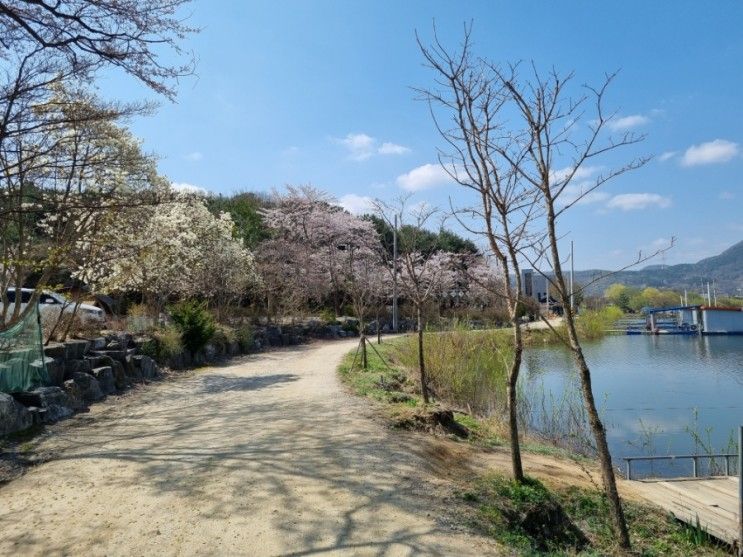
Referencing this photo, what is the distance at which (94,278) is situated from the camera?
1300 cm

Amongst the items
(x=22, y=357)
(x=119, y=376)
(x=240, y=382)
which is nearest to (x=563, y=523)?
(x=22, y=357)

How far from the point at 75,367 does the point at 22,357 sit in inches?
68.6

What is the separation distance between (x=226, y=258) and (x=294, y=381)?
871 cm

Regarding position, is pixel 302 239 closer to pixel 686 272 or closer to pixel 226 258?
pixel 226 258

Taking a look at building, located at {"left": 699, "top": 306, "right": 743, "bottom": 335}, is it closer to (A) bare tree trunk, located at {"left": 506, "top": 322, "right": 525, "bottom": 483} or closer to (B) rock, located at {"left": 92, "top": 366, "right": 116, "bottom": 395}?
(A) bare tree trunk, located at {"left": 506, "top": 322, "right": 525, "bottom": 483}

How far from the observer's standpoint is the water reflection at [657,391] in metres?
10.5

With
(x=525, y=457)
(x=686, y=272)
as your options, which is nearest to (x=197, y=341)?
(x=525, y=457)

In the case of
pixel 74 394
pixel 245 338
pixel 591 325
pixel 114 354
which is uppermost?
pixel 114 354

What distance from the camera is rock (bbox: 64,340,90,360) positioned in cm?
999

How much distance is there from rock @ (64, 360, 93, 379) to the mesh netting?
0.82 m

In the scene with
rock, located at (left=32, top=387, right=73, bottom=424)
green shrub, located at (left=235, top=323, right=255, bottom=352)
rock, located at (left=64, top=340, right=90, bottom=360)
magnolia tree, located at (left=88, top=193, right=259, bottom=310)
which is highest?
magnolia tree, located at (left=88, top=193, right=259, bottom=310)

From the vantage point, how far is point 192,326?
14922 millimetres

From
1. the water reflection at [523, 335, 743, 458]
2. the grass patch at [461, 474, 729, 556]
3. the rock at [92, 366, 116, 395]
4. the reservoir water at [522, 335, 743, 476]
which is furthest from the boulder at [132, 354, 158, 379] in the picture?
the grass patch at [461, 474, 729, 556]

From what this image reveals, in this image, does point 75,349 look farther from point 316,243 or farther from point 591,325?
point 591,325
